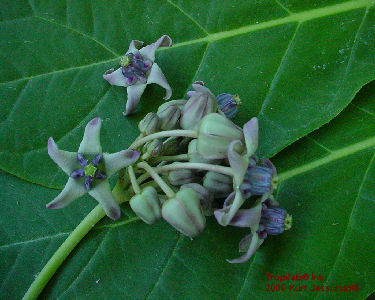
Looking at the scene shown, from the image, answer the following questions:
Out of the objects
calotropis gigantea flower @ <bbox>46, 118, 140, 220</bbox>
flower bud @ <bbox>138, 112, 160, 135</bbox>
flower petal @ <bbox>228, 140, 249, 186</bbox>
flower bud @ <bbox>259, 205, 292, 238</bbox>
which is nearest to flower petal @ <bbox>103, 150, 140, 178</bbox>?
calotropis gigantea flower @ <bbox>46, 118, 140, 220</bbox>

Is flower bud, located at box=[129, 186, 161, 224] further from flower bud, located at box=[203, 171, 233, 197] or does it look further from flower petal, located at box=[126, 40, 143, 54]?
flower petal, located at box=[126, 40, 143, 54]

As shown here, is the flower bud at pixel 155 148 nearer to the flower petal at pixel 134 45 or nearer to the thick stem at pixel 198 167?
the thick stem at pixel 198 167

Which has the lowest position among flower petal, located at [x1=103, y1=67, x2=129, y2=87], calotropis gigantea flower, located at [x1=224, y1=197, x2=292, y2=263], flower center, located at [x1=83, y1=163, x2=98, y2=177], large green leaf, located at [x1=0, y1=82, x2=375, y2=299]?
large green leaf, located at [x1=0, y1=82, x2=375, y2=299]

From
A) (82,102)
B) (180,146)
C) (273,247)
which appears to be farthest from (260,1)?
(273,247)

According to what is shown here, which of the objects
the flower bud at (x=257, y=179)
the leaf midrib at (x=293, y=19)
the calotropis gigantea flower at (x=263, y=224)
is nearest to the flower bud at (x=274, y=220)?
the calotropis gigantea flower at (x=263, y=224)

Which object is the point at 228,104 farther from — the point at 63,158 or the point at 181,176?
the point at 63,158

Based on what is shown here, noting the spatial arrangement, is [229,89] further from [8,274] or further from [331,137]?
[8,274]
